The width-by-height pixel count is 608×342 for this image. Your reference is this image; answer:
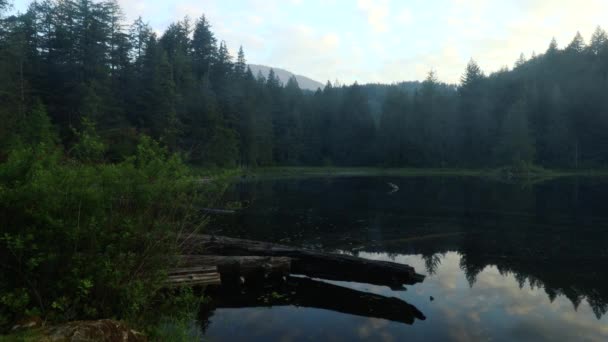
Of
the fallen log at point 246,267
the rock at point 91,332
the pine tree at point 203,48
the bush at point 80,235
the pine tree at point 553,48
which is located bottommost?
the fallen log at point 246,267

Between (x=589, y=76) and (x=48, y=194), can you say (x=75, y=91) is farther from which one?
(x=589, y=76)

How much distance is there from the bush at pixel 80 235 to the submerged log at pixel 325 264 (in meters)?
4.26

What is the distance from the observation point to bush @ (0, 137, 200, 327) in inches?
237

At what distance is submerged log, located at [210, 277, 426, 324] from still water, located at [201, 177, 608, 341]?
0.22 metres

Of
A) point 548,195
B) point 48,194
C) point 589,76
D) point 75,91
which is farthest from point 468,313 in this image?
point 589,76

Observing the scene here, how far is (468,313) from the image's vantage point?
415 inches

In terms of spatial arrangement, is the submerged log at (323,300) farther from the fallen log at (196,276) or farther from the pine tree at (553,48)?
the pine tree at (553,48)

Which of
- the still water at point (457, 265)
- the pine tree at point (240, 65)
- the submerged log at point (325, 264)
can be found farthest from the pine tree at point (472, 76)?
the submerged log at point (325, 264)

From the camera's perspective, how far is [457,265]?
14961 millimetres

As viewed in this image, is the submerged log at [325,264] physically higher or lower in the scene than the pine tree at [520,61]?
lower

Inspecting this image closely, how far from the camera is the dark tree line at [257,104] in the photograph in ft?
162

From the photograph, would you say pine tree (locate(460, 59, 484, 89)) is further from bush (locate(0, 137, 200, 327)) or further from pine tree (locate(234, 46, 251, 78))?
bush (locate(0, 137, 200, 327))

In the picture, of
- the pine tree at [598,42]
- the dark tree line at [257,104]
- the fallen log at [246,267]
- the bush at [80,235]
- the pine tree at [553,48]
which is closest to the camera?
the bush at [80,235]

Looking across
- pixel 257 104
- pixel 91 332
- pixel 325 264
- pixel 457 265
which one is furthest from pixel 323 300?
pixel 257 104
